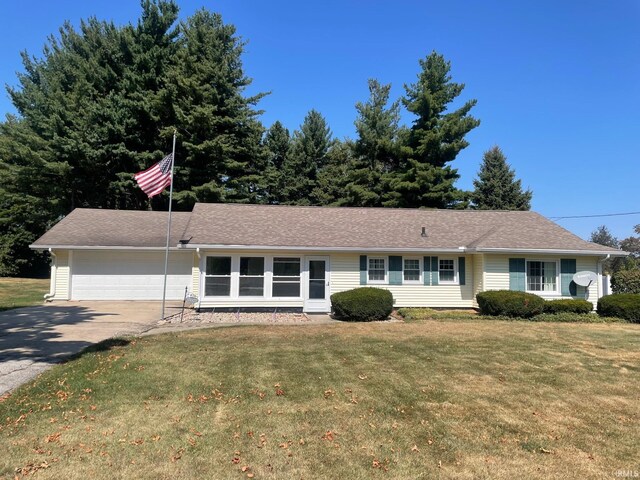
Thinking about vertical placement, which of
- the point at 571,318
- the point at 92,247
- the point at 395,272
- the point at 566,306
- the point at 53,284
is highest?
the point at 92,247

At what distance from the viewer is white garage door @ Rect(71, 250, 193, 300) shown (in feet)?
60.8

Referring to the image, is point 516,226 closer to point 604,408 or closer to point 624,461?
point 604,408

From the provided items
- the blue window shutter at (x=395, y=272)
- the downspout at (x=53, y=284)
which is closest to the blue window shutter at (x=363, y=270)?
the blue window shutter at (x=395, y=272)

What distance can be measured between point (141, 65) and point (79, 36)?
6852 millimetres

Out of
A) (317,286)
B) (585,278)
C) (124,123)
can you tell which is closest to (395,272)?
(317,286)

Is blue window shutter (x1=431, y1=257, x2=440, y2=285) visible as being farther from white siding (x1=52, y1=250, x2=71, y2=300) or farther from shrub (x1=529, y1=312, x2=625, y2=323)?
white siding (x1=52, y1=250, x2=71, y2=300)

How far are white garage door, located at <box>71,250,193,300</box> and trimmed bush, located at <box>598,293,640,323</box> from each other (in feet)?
56.0

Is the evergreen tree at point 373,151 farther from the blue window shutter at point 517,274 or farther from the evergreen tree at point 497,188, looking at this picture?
the blue window shutter at point 517,274

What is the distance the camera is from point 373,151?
34.4m

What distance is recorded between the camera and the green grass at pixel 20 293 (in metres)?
16.4

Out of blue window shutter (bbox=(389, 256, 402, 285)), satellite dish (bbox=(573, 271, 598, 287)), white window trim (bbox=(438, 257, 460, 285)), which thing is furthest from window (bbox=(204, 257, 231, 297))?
satellite dish (bbox=(573, 271, 598, 287))

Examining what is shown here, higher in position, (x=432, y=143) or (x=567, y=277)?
(x=432, y=143)

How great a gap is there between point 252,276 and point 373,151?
21684mm

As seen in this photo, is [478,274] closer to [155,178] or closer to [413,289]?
[413,289]
